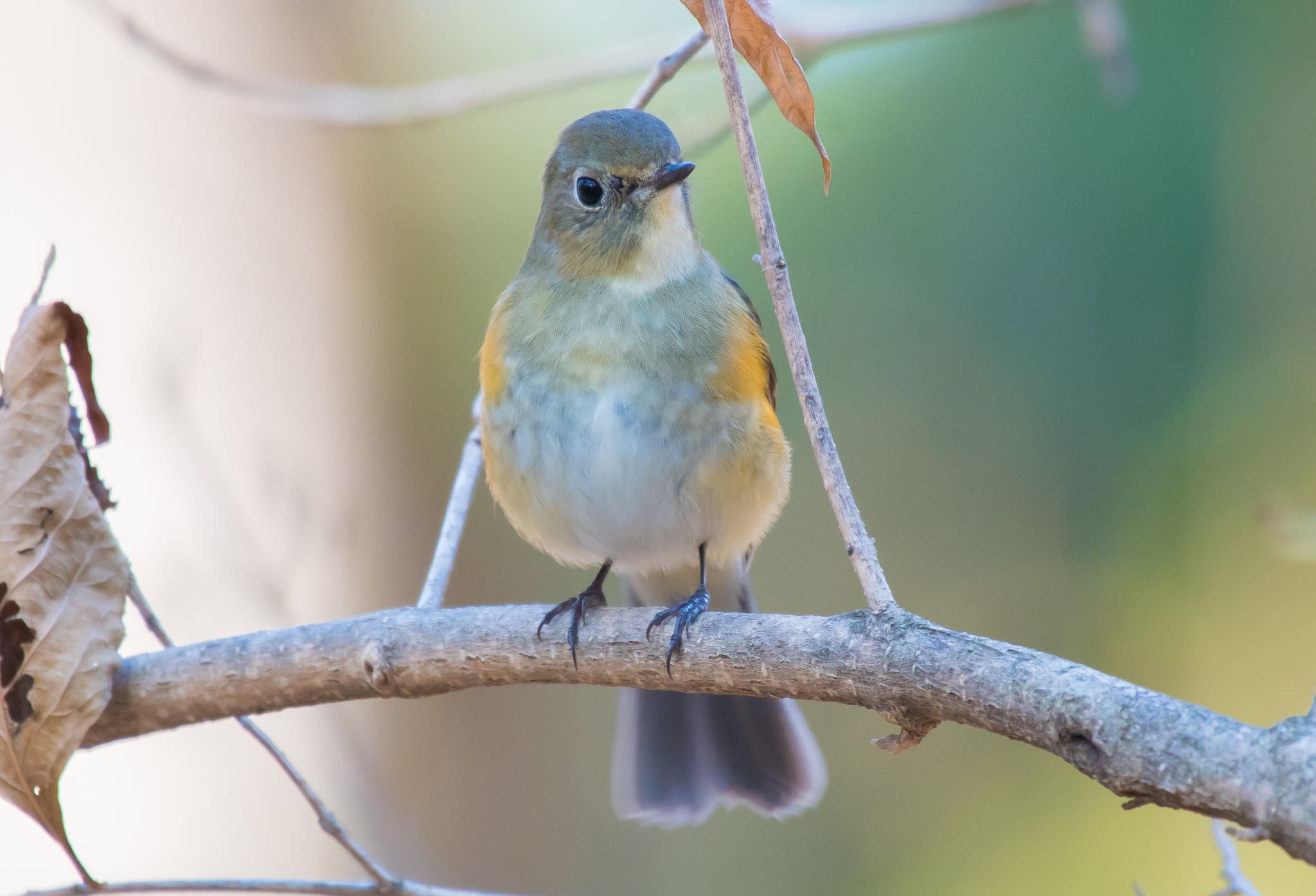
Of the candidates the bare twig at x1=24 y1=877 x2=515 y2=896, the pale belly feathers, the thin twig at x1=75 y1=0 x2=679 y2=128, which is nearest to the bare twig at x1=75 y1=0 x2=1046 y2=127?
the thin twig at x1=75 y1=0 x2=679 y2=128

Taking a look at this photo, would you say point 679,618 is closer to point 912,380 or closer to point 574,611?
point 574,611

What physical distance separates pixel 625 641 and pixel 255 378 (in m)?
3.57

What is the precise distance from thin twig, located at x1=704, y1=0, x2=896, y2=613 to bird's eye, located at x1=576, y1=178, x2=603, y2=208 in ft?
4.58

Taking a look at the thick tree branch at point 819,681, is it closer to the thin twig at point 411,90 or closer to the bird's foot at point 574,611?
the bird's foot at point 574,611

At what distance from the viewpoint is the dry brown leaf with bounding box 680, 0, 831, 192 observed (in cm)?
176

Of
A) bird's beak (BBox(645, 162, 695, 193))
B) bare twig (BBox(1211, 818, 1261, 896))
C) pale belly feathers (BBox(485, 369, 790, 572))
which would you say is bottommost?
bare twig (BBox(1211, 818, 1261, 896))

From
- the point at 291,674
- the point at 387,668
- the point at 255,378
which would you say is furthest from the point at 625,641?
the point at 255,378

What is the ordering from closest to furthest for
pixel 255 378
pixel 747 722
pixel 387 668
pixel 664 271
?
pixel 387 668
pixel 664 271
pixel 747 722
pixel 255 378

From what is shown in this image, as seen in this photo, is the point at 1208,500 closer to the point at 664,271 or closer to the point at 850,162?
the point at 850,162

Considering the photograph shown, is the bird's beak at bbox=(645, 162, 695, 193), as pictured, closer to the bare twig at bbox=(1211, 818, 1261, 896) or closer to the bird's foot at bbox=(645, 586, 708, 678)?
the bird's foot at bbox=(645, 586, 708, 678)

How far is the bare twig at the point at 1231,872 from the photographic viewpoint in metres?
1.99

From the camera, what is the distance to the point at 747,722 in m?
3.37

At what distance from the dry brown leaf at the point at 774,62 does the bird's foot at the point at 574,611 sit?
0.97 meters

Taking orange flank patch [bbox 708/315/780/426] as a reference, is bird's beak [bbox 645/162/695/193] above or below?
above
